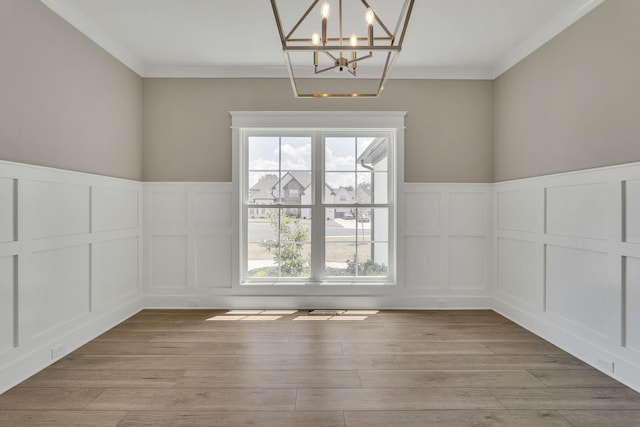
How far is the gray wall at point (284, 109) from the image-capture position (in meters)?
4.16

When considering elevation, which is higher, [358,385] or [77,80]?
[77,80]

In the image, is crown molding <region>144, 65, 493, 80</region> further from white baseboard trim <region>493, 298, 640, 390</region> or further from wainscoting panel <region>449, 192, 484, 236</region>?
white baseboard trim <region>493, 298, 640, 390</region>

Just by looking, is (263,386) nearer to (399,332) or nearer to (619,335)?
(399,332)

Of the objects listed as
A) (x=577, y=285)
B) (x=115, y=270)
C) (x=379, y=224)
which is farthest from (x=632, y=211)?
(x=115, y=270)

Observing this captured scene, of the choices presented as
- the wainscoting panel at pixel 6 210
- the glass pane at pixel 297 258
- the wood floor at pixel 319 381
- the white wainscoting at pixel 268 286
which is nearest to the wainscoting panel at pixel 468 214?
the white wainscoting at pixel 268 286

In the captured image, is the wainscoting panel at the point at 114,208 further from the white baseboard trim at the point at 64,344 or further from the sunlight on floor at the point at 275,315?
the sunlight on floor at the point at 275,315

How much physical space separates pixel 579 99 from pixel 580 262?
1.29m

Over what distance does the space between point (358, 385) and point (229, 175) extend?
8.82 ft

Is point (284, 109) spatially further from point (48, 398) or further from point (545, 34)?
point (48, 398)

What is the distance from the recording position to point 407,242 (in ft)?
13.8

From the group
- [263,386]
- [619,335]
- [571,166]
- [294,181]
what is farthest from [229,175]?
[619,335]

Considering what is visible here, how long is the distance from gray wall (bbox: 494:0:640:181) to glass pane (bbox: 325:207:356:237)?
1.76 m

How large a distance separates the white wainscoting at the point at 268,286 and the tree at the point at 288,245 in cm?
24

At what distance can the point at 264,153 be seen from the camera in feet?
14.1
